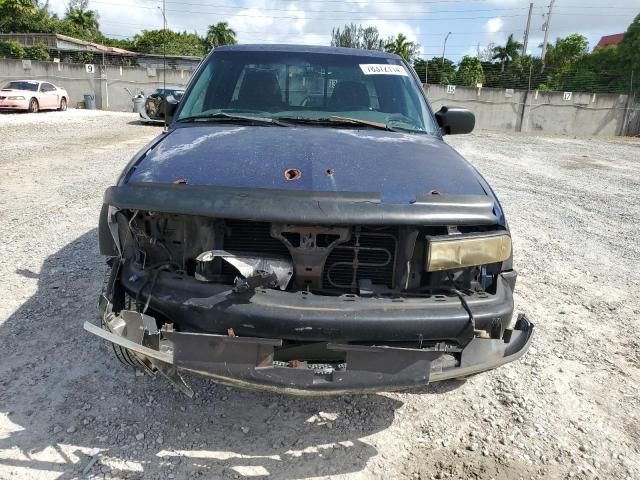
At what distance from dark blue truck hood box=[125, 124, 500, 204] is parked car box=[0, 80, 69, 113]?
20.9 m

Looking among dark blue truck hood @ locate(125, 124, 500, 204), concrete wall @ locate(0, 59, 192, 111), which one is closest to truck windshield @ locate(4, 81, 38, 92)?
concrete wall @ locate(0, 59, 192, 111)

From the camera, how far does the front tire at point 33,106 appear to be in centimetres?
2103

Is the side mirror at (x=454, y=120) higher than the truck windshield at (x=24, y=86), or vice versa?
the side mirror at (x=454, y=120)

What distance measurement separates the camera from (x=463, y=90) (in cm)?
2825

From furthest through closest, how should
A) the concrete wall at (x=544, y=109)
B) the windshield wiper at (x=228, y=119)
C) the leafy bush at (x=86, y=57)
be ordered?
1. the leafy bush at (x=86, y=57)
2. the concrete wall at (x=544, y=109)
3. the windshield wiper at (x=228, y=119)

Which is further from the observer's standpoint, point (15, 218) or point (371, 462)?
point (15, 218)

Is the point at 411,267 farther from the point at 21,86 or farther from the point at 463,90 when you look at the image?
the point at 463,90

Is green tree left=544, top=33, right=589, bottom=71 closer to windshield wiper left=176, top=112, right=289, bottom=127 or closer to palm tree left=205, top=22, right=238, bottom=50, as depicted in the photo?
palm tree left=205, top=22, right=238, bottom=50

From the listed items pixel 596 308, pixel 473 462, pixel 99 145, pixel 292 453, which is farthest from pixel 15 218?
pixel 99 145

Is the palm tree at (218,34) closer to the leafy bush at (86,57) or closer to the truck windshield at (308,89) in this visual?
the leafy bush at (86,57)

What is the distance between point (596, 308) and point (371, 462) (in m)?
2.87

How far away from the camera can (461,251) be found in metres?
2.33

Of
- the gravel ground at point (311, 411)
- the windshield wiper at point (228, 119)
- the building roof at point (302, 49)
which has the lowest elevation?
the gravel ground at point (311, 411)

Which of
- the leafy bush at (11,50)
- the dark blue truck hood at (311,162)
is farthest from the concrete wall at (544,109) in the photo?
the leafy bush at (11,50)
